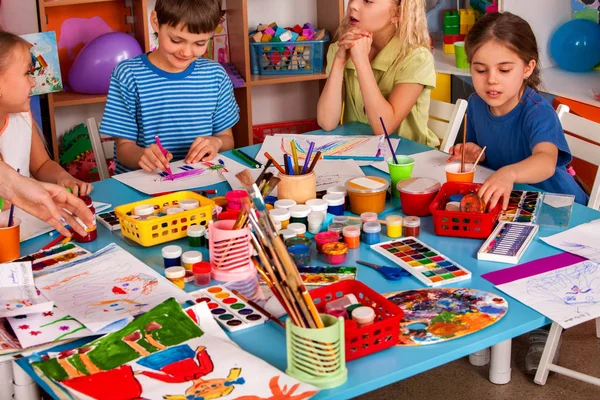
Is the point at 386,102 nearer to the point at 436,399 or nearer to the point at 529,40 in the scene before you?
the point at 529,40

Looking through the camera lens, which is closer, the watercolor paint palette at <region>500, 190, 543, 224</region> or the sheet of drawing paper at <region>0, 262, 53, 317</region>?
the sheet of drawing paper at <region>0, 262, 53, 317</region>

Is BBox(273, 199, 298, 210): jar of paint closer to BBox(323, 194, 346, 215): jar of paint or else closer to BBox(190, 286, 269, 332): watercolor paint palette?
BBox(323, 194, 346, 215): jar of paint

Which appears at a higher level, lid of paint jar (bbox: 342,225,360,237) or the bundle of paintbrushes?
the bundle of paintbrushes

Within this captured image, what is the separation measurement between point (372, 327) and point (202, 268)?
0.39m

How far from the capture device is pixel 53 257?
5.03ft

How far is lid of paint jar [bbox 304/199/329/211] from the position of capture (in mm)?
1633

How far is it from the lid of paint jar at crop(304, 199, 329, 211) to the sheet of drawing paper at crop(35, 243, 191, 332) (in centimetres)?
37

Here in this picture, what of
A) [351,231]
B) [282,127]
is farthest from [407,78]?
[282,127]

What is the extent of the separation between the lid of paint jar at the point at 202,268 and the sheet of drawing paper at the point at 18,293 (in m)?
0.26

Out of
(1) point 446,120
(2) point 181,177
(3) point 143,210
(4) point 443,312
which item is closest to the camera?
(4) point 443,312

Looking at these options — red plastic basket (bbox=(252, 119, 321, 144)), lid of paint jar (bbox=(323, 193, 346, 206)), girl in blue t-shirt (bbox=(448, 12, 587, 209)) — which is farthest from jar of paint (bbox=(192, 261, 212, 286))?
red plastic basket (bbox=(252, 119, 321, 144))

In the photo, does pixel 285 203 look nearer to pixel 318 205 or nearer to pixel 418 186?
pixel 318 205

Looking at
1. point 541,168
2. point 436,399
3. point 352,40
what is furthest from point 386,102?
point 436,399

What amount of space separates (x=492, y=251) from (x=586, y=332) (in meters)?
1.11
